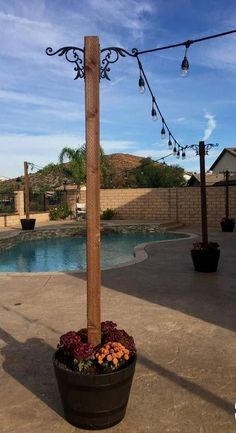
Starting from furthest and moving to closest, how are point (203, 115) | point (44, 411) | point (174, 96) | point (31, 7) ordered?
point (203, 115) → point (174, 96) → point (31, 7) → point (44, 411)

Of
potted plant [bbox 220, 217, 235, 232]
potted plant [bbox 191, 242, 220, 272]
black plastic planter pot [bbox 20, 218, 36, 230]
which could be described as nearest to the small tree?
black plastic planter pot [bbox 20, 218, 36, 230]

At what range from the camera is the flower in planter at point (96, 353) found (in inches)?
104

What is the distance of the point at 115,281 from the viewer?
22.9 feet

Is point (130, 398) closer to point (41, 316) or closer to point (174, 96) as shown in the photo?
point (41, 316)

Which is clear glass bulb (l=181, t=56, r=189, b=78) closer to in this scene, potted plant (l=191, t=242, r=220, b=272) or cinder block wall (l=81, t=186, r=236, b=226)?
potted plant (l=191, t=242, r=220, b=272)

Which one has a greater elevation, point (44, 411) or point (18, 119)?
point (18, 119)

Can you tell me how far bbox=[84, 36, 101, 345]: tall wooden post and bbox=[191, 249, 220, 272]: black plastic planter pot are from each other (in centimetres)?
484

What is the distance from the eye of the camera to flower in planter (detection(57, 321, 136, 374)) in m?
2.64

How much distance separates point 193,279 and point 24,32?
5442 millimetres

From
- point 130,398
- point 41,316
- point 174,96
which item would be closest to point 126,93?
point 174,96

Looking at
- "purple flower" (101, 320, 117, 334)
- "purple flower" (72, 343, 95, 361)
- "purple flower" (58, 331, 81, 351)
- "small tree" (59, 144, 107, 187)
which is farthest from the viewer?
"small tree" (59, 144, 107, 187)

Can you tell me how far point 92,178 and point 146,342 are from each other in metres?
2.02

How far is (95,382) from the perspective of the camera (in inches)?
101

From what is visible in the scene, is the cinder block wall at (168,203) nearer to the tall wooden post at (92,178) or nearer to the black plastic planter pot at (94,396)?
the tall wooden post at (92,178)
